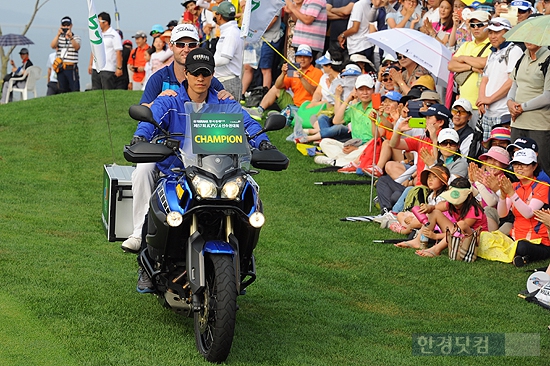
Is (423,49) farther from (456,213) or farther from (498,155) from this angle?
(456,213)

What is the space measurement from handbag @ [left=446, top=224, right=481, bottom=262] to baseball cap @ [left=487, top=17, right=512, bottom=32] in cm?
259

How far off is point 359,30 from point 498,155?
6.42 metres

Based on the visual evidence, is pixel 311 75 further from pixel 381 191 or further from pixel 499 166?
pixel 499 166

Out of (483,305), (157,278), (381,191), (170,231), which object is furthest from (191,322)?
(381,191)

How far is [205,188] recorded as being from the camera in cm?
589

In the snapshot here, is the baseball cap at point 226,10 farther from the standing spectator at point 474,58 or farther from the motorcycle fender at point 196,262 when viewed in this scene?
the motorcycle fender at point 196,262

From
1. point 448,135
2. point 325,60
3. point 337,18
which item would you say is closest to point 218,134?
point 448,135

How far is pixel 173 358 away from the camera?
6090 mm

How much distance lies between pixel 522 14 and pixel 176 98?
562 cm

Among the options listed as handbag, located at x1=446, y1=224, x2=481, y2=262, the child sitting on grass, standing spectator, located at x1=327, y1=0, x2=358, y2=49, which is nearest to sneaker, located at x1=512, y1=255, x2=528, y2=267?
handbag, located at x1=446, y1=224, x2=481, y2=262

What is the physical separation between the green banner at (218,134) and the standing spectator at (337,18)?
10207mm

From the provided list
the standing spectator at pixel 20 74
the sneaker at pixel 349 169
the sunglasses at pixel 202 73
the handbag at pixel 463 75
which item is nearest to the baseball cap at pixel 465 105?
the handbag at pixel 463 75

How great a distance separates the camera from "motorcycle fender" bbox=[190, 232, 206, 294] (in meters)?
5.95

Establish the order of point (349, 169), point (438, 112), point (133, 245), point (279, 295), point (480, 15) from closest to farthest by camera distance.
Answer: point (133, 245) < point (279, 295) < point (438, 112) < point (480, 15) < point (349, 169)
